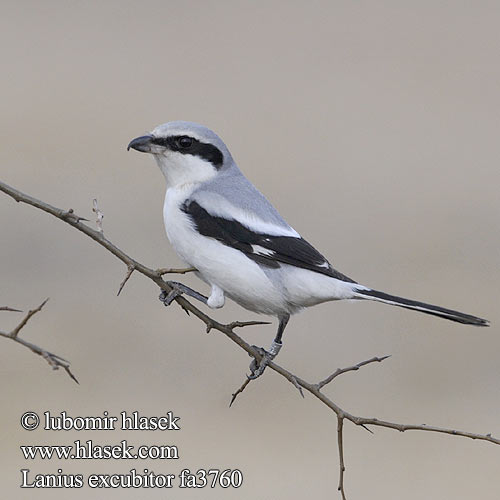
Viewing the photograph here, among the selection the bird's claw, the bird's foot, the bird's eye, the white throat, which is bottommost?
the bird's foot

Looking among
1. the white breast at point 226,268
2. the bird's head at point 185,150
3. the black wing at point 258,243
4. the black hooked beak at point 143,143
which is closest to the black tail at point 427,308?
the black wing at point 258,243

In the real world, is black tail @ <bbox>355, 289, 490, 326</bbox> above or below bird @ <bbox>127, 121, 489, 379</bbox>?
below

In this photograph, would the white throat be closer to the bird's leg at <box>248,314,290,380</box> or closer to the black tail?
the bird's leg at <box>248,314,290,380</box>

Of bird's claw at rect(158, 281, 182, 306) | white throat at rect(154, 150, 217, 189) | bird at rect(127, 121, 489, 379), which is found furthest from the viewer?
white throat at rect(154, 150, 217, 189)

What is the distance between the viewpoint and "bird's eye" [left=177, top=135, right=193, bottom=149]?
3701 millimetres

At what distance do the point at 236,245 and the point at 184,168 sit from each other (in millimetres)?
395

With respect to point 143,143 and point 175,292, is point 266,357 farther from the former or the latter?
point 143,143

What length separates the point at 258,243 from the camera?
3.64 metres

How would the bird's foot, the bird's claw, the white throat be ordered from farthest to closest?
the white throat, the bird's foot, the bird's claw

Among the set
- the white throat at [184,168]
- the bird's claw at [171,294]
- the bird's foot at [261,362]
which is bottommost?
the bird's foot at [261,362]

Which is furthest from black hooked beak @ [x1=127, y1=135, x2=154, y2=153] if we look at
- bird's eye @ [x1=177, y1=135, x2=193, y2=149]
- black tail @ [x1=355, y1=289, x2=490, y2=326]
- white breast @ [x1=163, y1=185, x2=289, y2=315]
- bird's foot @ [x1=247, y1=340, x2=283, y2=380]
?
black tail @ [x1=355, y1=289, x2=490, y2=326]

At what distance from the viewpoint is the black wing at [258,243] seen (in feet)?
11.9

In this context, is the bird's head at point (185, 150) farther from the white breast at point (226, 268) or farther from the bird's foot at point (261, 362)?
the bird's foot at point (261, 362)

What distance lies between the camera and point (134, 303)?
33.4 ft
